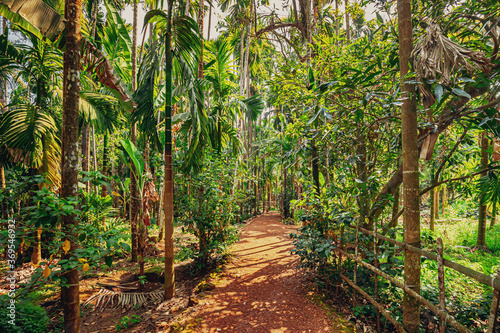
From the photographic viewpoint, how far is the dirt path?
359cm

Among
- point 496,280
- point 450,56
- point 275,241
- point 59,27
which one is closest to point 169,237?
point 59,27

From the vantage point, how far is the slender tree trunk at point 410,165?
8.13ft

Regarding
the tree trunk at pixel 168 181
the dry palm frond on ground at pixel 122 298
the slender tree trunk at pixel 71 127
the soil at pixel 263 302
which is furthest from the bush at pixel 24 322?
the soil at pixel 263 302

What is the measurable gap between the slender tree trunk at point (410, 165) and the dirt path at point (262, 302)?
5.01 ft

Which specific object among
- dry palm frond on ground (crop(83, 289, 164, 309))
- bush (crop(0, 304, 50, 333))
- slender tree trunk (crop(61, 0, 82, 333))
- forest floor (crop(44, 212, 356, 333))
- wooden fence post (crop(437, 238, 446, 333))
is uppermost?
slender tree trunk (crop(61, 0, 82, 333))

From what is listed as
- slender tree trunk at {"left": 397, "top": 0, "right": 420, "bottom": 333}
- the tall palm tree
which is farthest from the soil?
slender tree trunk at {"left": 397, "top": 0, "right": 420, "bottom": 333}

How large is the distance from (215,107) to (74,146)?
3.75m

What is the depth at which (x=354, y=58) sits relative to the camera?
404 cm

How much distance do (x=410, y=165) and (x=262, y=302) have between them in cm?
350

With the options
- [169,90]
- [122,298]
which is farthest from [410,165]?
[122,298]

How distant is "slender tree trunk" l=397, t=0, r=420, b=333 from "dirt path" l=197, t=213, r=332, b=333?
1526 millimetres

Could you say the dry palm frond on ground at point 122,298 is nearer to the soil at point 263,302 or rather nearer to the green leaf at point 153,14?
the soil at point 263,302

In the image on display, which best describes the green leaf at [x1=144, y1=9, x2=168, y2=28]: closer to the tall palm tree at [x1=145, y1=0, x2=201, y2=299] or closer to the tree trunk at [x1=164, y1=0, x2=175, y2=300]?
the tall palm tree at [x1=145, y1=0, x2=201, y2=299]

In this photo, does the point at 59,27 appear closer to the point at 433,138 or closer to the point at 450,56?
the point at 450,56
